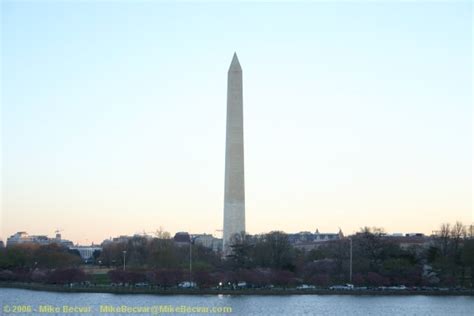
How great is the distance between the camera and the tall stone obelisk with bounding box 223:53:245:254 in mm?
65125

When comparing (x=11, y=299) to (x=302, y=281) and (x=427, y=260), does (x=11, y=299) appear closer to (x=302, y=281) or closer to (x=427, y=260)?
(x=302, y=281)

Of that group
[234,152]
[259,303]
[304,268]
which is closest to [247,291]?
[259,303]

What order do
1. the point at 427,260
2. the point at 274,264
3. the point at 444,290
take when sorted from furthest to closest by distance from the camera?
the point at 427,260 < the point at 274,264 < the point at 444,290

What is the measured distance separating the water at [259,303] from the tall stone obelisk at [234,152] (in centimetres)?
1314

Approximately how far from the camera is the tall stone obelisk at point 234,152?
65.1 meters

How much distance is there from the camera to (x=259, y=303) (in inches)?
1893

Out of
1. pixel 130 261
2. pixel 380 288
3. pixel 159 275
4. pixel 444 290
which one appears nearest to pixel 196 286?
pixel 159 275

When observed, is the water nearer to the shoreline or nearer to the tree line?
the shoreline

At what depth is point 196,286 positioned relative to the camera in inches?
2245

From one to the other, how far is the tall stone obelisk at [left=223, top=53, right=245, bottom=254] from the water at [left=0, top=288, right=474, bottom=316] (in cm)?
1314

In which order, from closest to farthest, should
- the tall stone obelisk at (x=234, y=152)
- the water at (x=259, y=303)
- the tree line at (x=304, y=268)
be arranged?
1. the water at (x=259, y=303)
2. the tree line at (x=304, y=268)
3. the tall stone obelisk at (x=234, y=152)

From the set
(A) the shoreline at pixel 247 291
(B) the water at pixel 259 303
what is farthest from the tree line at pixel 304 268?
(B) the water at pixel 259 303

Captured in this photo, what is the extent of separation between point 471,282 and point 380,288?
6.46 meters

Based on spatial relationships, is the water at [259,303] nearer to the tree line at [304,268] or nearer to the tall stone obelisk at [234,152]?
the tree line at [304,268]
